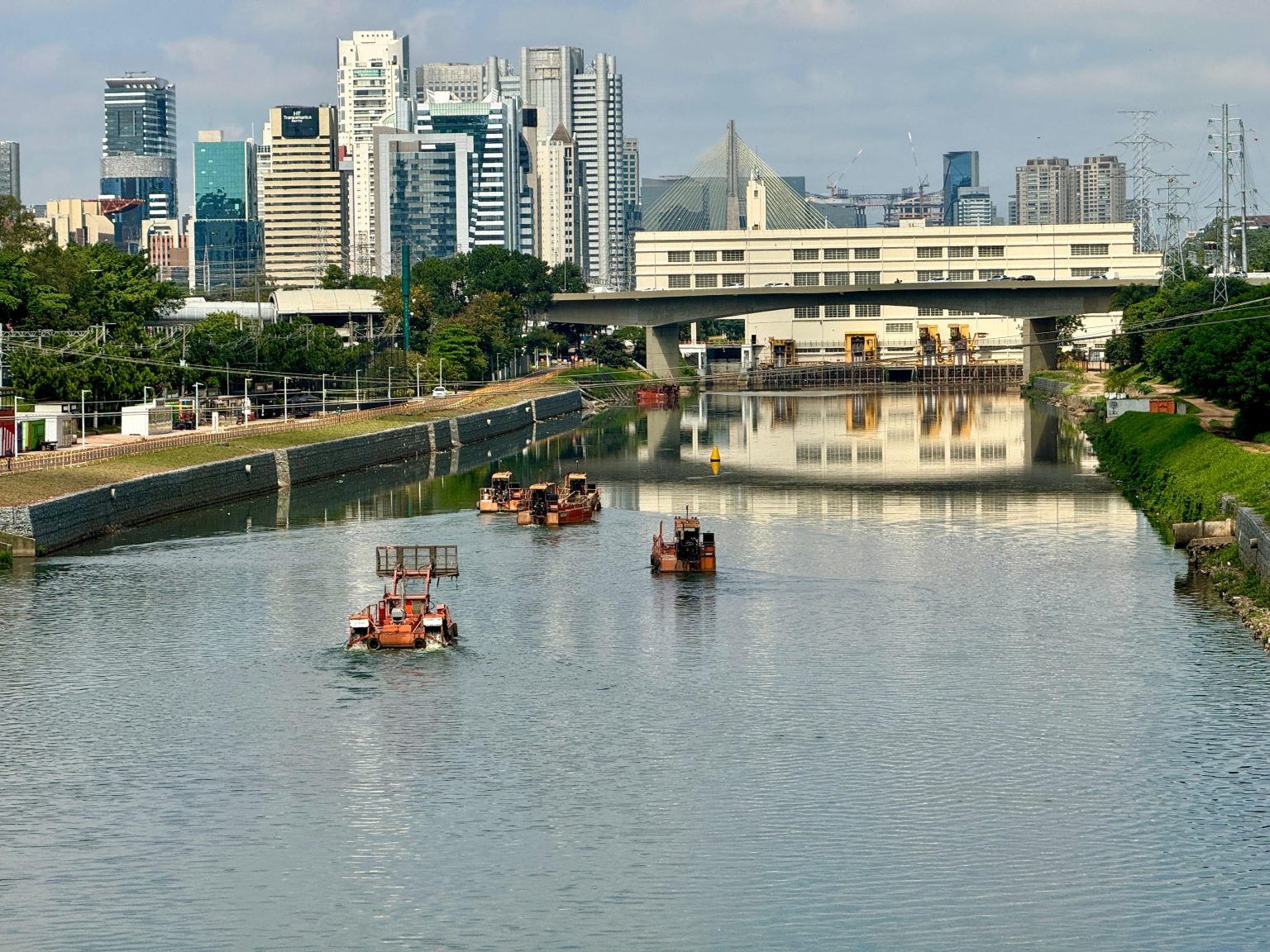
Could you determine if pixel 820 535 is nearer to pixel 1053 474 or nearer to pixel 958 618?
pixel 958 618

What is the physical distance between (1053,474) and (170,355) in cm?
6079

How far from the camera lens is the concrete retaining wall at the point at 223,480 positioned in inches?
2766

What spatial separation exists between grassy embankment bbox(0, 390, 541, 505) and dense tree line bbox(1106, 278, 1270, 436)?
1953 inches

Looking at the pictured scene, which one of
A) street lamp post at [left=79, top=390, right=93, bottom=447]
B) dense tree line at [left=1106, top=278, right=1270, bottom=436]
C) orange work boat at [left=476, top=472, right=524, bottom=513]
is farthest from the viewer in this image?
street lamp post at [left=79, top=390, right=93, bottom=447]

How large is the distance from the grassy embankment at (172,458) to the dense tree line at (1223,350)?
49.6 metres

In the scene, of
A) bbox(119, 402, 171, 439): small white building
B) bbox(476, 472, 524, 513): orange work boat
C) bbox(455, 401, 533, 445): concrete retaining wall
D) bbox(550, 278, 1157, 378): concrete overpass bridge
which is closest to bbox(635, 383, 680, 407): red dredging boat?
bbox(550, 278, 1157, 378): concrete overpass bridge

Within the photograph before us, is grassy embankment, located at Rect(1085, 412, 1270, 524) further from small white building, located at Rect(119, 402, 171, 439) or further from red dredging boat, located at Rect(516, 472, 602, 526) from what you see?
small white building, located at Rect(119, 402, 171, 439)

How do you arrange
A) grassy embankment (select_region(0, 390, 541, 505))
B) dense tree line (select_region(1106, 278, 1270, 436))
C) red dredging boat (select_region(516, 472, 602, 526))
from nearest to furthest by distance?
grassy embankment (select_region(0, 390, 541, 505)), red dredging boat (select_region(516, 472, 602, 526)), dense tree line (select_region(1106, 278, 1270, 436))

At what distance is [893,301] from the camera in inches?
7402

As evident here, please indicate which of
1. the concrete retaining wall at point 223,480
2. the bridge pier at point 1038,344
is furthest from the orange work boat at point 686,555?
the bridge pier at point 1038,344

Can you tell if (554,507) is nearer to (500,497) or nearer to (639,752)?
(500,497)

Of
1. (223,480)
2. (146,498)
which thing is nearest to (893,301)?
(223,480)

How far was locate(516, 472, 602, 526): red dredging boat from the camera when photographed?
80438mm

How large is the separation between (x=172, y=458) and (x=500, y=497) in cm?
1793
